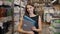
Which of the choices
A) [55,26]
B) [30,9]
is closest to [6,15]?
[30,9]

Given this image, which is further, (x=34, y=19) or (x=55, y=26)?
(x=55, y=26)

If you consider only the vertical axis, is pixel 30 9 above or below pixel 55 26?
above

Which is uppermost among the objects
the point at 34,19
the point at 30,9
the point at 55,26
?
the point at 30,9

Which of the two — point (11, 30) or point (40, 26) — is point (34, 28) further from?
point (11, 30)

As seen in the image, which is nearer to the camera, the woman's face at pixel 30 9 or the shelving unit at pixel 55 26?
the woman's face at pixel 30 9

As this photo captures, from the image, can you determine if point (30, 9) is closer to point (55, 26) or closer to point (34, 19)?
point (34, 19)

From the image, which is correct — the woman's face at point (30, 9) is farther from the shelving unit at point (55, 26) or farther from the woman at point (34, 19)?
the shelving unit at point (55, 26)

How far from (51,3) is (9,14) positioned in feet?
1.66

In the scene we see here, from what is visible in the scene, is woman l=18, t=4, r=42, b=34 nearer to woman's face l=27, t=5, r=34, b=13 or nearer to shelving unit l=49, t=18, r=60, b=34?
woman's face l=27, t=5, r=34, b=13

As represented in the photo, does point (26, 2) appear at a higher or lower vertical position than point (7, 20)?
higher

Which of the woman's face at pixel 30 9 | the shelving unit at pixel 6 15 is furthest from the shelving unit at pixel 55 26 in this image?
the shelving unit at pixel 6 15

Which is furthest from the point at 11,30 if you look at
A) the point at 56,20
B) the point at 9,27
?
the point at 56,20

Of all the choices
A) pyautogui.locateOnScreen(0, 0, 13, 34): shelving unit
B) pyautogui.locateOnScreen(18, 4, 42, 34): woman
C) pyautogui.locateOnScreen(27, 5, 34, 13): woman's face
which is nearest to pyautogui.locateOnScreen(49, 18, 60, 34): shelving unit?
pyautogui.locateOnScreen(18, 4, 42, 34): woman

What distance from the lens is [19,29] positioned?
1.72 metres
